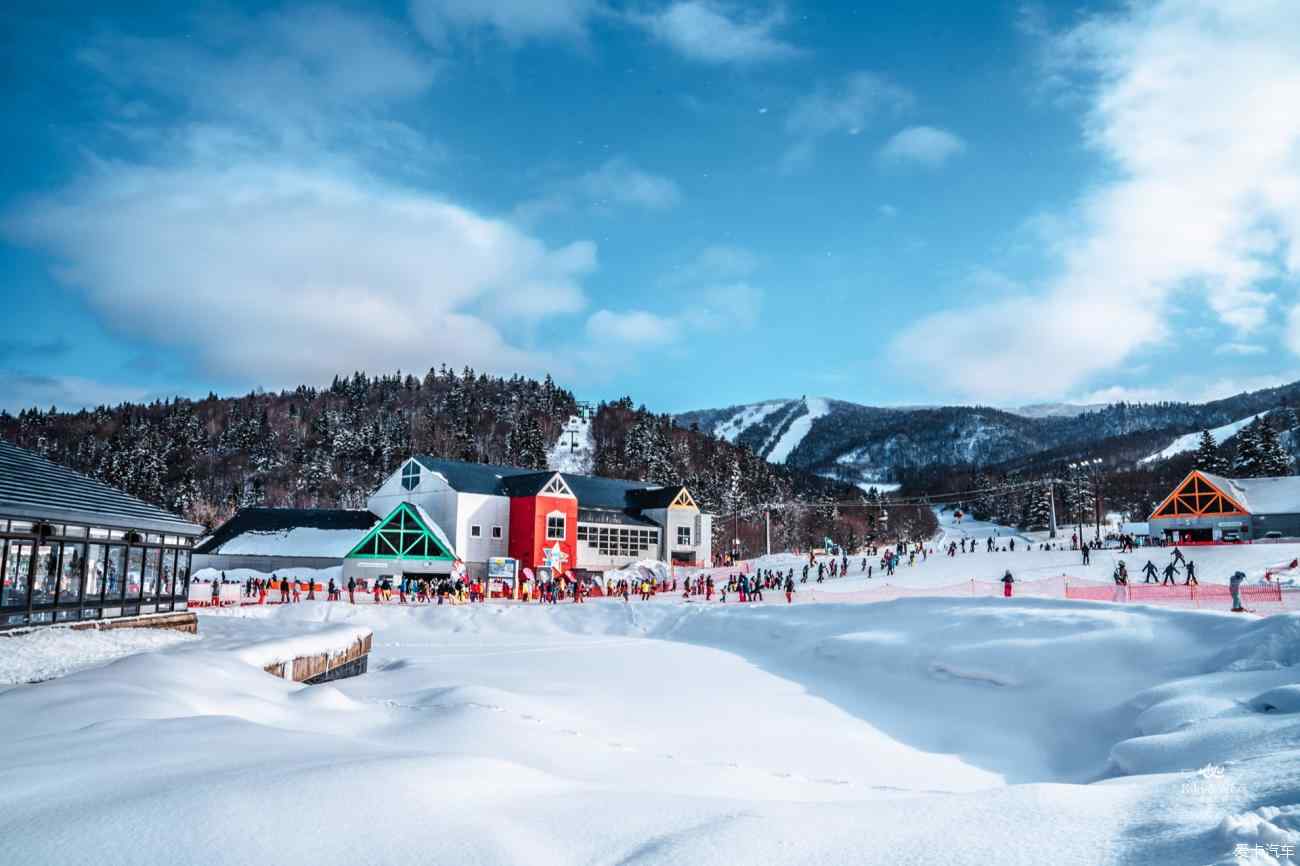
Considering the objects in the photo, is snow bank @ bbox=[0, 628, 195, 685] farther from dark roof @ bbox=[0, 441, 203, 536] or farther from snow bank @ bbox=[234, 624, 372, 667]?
dark roof @ bbox=[0, 441, 203, 536]

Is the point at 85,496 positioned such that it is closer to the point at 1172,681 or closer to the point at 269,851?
the point at 269,851

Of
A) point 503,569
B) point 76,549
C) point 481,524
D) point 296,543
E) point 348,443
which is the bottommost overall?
point 503,569

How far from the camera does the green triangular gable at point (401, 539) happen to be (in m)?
44.1

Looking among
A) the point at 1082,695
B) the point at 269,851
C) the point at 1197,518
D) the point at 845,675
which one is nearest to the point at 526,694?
the point at 845,675

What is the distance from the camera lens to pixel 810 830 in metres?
4.86

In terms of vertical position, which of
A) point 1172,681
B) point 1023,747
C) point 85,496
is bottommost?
point 1023,747

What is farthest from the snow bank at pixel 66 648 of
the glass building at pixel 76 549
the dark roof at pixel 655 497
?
the dark roof at pixel 655 497

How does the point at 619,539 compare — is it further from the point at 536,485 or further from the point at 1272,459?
the point at 1272,459

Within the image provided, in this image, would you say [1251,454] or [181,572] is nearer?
[181,572]

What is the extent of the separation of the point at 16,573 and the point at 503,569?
2534 centimetres

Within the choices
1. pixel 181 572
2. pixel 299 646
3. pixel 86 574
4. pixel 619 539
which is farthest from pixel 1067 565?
pixel 86 574

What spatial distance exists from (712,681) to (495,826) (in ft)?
49.8

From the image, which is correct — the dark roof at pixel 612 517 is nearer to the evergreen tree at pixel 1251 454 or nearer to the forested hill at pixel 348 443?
the forested hill at pixel 348 443

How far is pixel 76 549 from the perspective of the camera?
55.1ft
